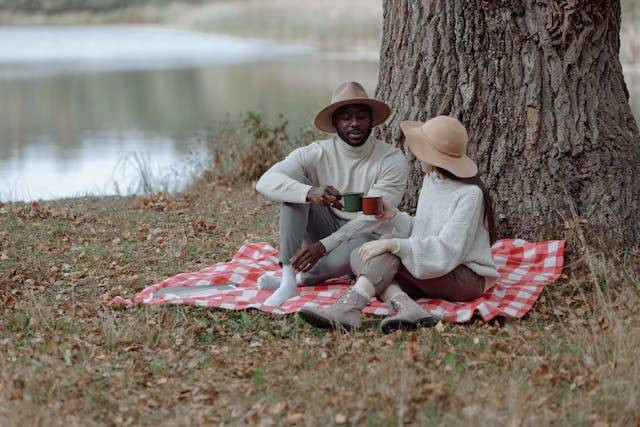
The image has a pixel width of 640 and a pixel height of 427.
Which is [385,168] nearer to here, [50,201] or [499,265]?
[499,265]

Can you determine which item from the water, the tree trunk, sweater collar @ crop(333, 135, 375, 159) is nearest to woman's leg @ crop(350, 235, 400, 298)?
sweater collar @ crop(333, 135, 375, 159)

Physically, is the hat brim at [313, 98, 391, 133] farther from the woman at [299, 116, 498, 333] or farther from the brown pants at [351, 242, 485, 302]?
the brown pants at [351, 242, 485, 302]

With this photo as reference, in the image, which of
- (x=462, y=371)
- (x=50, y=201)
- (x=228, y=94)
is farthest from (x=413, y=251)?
(x=228, y=94)

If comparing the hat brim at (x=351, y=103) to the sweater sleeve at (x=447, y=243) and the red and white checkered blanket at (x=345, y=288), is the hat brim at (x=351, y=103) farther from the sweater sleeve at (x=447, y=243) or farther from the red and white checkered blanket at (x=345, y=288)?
the red and white checkered blanket at (x=345, y=288)

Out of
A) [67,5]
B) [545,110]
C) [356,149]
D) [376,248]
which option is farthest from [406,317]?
[67,5]

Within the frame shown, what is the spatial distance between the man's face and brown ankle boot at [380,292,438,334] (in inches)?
30.5

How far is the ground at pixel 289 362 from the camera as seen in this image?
3.25m

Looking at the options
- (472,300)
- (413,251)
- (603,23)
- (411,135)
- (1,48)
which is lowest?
(1,48)

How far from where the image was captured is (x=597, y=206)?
16.6 feet

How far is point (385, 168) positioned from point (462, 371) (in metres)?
1.22

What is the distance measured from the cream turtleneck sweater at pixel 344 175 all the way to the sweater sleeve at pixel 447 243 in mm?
315

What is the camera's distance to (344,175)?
4.65 meters

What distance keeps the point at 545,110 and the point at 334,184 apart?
4.03 feet

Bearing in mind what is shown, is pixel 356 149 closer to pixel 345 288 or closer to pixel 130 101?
pixel 345 288
